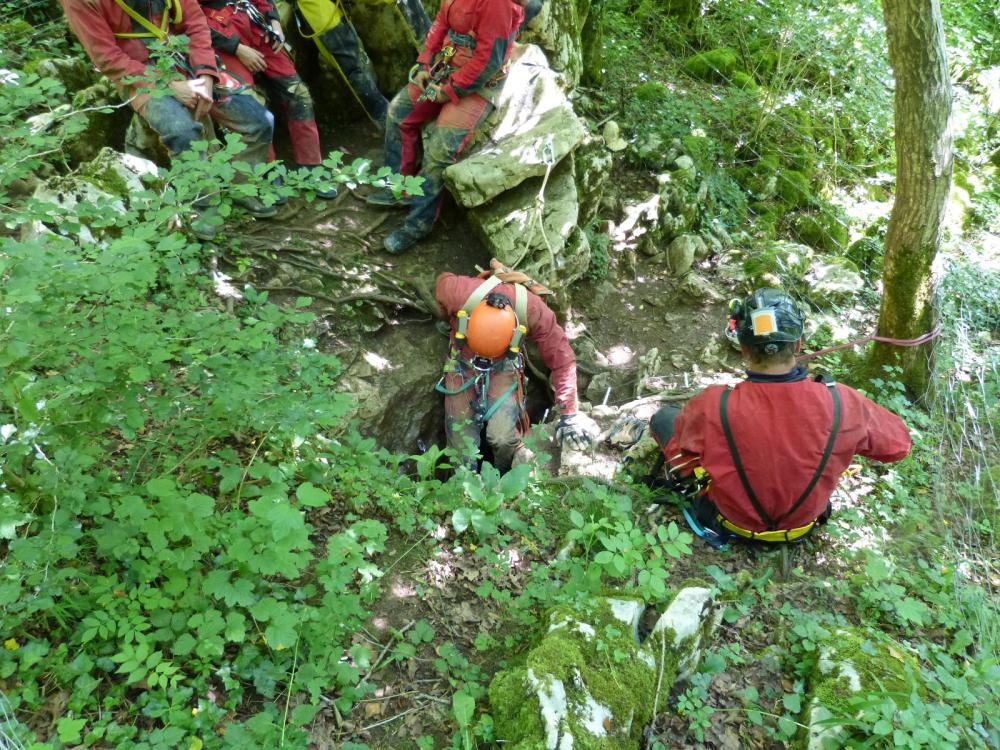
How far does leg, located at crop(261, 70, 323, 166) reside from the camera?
6.03 metres

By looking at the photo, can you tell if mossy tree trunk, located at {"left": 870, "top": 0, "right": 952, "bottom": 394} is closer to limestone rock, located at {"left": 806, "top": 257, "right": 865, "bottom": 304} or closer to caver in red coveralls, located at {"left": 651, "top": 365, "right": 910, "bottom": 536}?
limestone rock, located at {"left": 806, "top": 257, "right": 865, "bottom": 304}

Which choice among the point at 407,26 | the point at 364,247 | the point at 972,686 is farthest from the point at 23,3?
the point at 972,686

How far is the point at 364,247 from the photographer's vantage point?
596 centimetres

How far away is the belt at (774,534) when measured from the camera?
12.2 feet

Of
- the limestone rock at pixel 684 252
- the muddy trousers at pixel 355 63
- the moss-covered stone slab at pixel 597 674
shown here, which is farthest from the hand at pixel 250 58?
the moss-covered stone slab at pixel 597 674

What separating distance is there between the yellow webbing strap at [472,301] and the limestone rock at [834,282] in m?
3.81

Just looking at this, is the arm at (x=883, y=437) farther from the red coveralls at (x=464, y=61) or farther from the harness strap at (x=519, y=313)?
the red coveralls at (x=464, y=61)

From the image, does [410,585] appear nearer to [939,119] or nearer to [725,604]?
[725,604]

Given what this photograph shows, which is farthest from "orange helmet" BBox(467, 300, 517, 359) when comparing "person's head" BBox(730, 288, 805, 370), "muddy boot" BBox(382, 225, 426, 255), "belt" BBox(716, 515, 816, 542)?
"belt" BBox(716, 515, 816, 542)

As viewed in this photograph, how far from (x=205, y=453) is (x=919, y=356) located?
17.6 ft

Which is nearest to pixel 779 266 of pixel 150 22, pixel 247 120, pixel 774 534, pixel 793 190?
pixel 793 190

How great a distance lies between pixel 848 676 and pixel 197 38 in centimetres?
610

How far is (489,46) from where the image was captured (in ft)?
17.1

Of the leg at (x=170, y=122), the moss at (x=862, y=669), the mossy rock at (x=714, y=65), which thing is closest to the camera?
the moss at (x=862, y=669)
